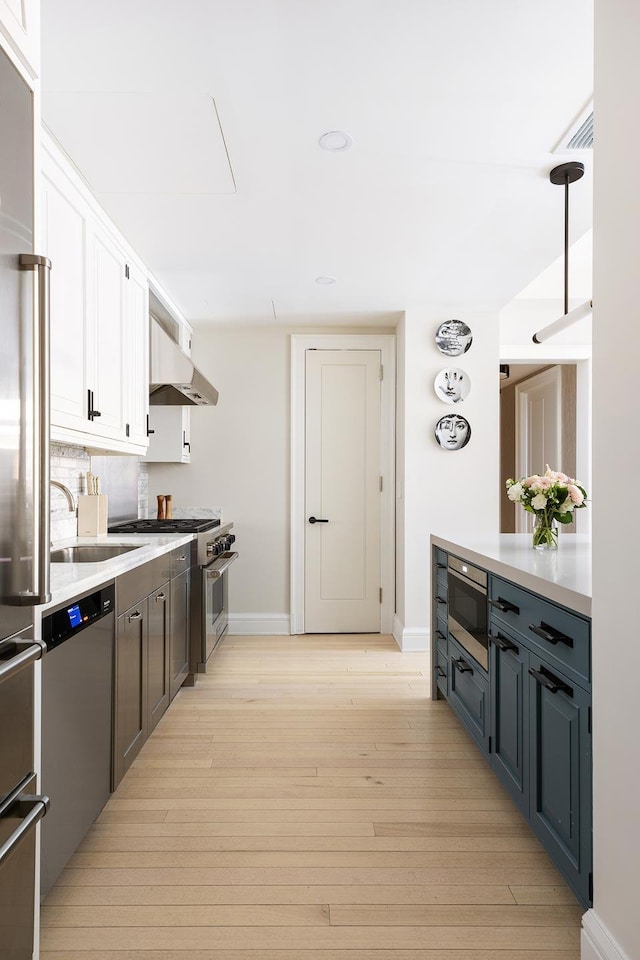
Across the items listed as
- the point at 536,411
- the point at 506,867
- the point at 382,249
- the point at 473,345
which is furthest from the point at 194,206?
the point at 536,411

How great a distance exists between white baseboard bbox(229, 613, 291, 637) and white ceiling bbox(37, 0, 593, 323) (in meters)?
2.76

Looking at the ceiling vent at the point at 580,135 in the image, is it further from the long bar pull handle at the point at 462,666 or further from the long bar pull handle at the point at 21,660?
the long bar pull handle at the point at 21,660

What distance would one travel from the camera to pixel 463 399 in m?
4.79

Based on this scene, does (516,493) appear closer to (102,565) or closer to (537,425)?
(102,565)

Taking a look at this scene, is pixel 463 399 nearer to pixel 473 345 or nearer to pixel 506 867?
pixel 473 345

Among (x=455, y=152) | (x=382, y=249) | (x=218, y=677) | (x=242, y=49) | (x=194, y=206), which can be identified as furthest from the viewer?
(x=218, y=677)

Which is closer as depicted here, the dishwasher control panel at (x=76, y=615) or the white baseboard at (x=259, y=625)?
the dishwasher control panel at (x=76, y=615)

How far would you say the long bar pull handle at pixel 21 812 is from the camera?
1.29m

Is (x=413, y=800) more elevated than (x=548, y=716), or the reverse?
(x=548, y=716)

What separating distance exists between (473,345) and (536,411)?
5.81 ft

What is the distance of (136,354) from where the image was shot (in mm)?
3504

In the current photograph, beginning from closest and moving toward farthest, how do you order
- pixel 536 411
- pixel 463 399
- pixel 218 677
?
pixel 218 677, pixel 463 399, pixel 536 411

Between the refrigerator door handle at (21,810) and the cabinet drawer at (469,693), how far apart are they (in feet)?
5.57

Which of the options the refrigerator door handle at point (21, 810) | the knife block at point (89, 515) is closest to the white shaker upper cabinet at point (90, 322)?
the knife block at point (89, 515)
